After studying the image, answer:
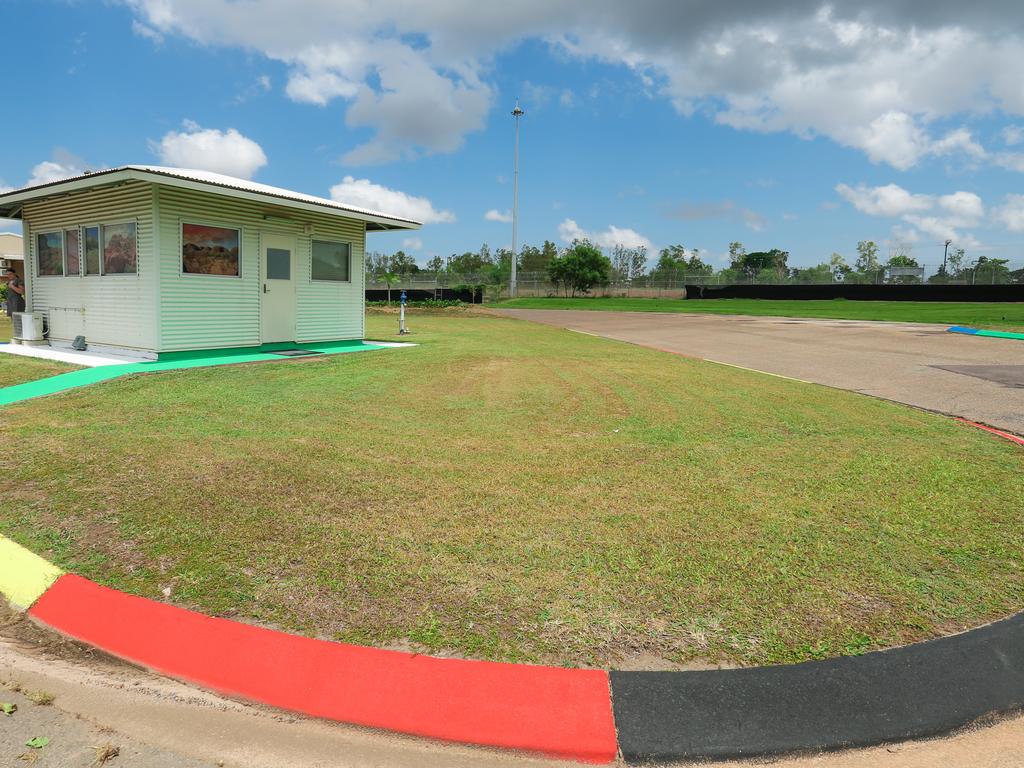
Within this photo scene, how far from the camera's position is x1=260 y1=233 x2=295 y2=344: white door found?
13.6m

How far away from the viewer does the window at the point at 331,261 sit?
14.6 meters

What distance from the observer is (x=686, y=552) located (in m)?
3.54

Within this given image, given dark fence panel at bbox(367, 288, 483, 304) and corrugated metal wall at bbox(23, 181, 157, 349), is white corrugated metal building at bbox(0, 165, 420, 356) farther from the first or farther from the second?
dark fence panel at bbox(367, 288, 483, 304)

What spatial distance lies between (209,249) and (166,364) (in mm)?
2680

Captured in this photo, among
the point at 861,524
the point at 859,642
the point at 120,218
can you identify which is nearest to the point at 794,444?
the point at 861,524

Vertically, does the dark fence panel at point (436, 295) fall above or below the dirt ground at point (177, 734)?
above

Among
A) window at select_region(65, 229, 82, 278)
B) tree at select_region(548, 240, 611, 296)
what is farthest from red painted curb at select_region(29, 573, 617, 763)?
tree at select_region(548, 240, 611, 296)

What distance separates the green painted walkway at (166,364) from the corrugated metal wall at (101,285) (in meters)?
0.81

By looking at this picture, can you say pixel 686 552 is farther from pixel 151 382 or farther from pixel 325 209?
pixel 325 209

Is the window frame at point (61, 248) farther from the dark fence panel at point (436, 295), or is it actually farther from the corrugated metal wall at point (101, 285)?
the dark fence panel at point (436, 295)

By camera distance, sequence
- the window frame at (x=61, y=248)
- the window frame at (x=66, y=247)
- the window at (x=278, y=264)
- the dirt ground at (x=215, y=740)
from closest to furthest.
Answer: the dirt ground at (x=215, y=740) < the window frame at (x=66, y=247) < the window frame at (x=61, y=248) < the window at (x=278, y=264)

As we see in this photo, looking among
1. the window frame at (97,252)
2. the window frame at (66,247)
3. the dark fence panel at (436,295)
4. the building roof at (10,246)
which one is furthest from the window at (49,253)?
the dark fence panel at (436,295)

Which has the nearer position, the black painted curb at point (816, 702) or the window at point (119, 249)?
the black painted curb at point (816, 702)

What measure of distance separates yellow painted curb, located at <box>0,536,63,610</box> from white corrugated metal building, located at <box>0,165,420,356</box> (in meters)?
8.78
